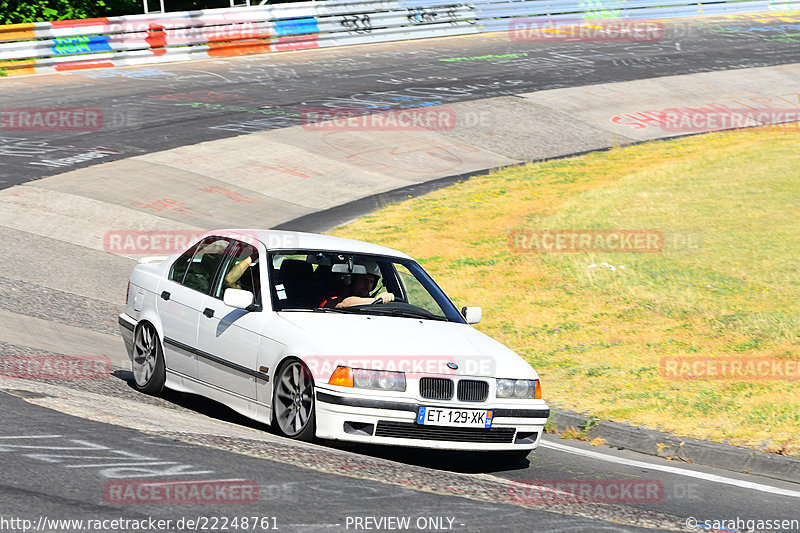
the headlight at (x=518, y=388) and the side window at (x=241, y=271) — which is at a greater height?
the side window at (x=241, y=271)

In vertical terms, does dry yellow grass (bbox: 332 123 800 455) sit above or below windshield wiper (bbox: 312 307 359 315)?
below

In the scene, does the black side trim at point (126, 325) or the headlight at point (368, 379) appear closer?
the headlight at point (368, 379)

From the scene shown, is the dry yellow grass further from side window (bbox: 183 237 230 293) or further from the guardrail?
the guardrail

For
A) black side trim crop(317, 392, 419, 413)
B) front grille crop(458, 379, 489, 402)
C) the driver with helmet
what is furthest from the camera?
the driver with helmet

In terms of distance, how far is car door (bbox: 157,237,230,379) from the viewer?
877 cm

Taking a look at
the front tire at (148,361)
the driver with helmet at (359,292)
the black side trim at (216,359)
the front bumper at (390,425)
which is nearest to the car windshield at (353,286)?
the driver with helmet at (359,292)

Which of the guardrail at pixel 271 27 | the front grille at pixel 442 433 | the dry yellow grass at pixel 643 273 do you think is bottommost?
the dry yellow grass at pixel 643 273

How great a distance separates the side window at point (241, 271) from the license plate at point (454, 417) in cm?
190

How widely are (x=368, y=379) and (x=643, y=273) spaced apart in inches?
326

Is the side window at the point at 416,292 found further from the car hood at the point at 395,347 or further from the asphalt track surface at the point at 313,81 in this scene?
the asphalt track surface at the point at 313,81

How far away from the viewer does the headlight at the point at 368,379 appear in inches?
288

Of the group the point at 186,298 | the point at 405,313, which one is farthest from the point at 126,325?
the point at 405,313

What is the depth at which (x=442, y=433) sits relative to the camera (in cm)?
745

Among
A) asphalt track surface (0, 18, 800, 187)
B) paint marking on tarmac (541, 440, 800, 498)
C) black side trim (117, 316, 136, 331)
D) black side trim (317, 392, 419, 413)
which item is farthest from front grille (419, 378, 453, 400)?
asphalt track surface (0, 18, 800, 187)
